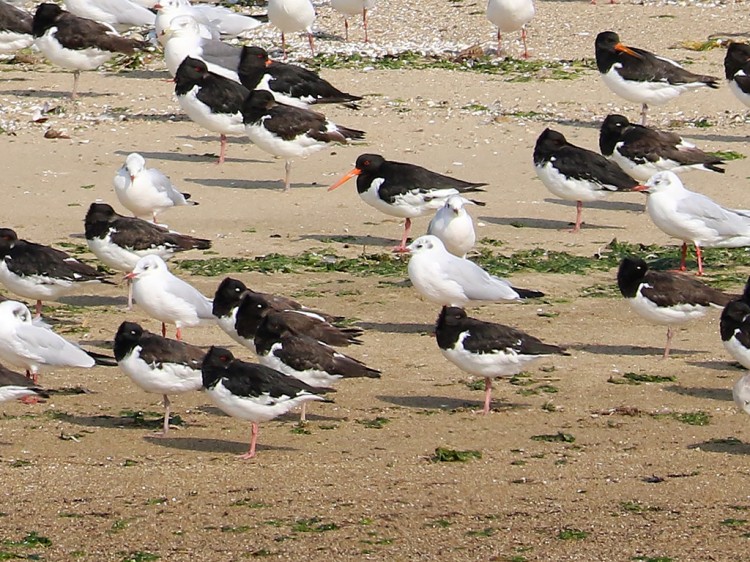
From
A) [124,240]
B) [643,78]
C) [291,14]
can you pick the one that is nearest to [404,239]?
[124,240]

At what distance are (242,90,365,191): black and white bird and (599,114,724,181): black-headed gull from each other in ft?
9.39

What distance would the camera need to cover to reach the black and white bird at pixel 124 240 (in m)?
12.8

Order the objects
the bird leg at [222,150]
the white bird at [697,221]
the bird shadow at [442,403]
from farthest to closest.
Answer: the bird leg at [222,150]
the white bird at [697,221]
the bird shadow at [442,403]

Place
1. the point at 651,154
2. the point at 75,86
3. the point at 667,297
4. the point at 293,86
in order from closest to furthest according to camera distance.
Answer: the point at 667,297, the point at 651,154, the point at 293,86, the point at 75,86

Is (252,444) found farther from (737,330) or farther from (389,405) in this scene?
(737,330)

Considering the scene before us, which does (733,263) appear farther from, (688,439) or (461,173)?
(688,439)

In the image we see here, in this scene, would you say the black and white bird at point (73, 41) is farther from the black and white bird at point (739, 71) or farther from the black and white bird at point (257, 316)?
the black and white bird at point (257, 316)

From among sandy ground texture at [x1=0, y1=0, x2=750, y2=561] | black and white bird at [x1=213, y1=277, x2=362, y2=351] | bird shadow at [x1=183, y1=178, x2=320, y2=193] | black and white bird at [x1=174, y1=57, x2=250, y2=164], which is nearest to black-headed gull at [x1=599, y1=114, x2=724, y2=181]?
sandy ground texture at [x1=0, y1=0, x2=750, y2=561]

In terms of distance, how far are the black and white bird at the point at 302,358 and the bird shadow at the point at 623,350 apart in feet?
6.96

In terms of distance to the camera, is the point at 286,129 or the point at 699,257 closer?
the point at 699,257

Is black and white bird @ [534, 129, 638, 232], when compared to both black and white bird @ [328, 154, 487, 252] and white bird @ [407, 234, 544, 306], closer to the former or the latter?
black and white bird @ [328, 154, 487, 252]

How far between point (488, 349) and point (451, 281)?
5.56ft

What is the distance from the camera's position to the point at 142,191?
14531 millimetres

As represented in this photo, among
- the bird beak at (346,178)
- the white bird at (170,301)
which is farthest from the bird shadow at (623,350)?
the bird beak at (346,178)
